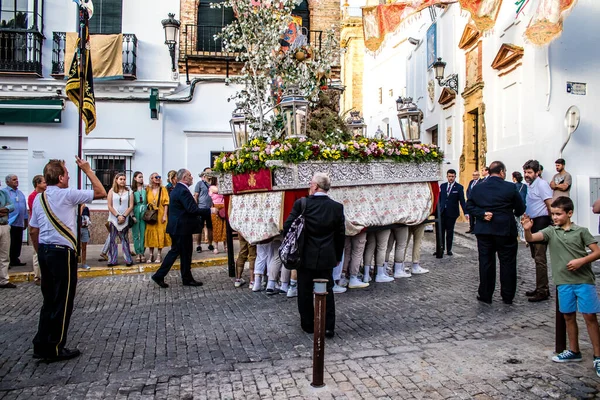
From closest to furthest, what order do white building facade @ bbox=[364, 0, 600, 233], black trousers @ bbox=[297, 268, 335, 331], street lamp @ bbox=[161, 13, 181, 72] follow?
black trousers @ bbox=[297, 268, 335, 331] → white building facade @ bbox=[364, 0, 600, 233] → street lamp @ bbox=[161, 13, 181, 72]

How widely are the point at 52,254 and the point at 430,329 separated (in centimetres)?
401

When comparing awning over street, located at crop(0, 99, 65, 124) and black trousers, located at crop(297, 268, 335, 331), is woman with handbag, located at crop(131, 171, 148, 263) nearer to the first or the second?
awning over street, located at crop(0, 99, 65, 124)

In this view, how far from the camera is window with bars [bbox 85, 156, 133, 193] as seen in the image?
1505 cm

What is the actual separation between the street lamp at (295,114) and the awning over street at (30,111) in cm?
932

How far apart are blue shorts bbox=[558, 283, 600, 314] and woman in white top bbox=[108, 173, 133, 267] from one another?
819 centimetres

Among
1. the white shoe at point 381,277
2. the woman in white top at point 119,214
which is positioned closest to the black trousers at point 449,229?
the white shoe at point 381,277

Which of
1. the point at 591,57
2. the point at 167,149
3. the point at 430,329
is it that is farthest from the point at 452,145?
the point at 430,329

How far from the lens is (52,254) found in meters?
5.14

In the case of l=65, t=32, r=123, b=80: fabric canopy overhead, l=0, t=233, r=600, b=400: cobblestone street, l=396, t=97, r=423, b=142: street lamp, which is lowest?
l=0, t=233, r=600, b=400: cobblestone street

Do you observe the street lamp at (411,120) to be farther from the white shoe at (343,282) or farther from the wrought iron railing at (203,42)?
the wrought iron railing at (203,42)

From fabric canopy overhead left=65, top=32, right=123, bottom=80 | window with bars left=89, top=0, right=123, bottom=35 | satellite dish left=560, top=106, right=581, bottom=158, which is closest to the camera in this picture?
satellite dish left=560, top=106, right=581, bottom=158

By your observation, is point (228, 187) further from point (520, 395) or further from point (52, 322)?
point (520, 395)

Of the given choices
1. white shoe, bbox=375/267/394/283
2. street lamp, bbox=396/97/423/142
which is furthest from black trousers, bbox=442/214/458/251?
white shoe, bbox=375/267/394/283

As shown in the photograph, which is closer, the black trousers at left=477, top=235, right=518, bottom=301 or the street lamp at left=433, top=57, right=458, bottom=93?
the black trousers at left=477, top=235, right=518, bottom=301
